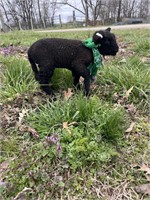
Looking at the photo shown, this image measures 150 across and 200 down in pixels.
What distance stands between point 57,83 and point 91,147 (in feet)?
3.67

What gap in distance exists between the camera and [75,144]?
180 centimetres

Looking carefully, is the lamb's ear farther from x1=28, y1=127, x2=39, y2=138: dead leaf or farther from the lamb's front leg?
x1=28, y1=127, x2=39, y2=138: dead leaf

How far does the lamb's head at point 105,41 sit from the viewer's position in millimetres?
2391

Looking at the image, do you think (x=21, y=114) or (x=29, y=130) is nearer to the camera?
(x=29, y=130)

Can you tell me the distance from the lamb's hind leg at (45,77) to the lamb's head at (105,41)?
550 millimetres

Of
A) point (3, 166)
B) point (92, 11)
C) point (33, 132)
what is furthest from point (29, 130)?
point (92, 11)

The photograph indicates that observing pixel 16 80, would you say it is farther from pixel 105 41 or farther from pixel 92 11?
pixel 92 11

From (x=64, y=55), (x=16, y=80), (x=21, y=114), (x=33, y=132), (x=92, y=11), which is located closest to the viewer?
(x=33, y=132)

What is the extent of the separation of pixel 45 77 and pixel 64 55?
290mm

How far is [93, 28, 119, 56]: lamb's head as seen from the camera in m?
2.39

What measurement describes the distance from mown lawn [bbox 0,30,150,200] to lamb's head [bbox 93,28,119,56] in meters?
0.35

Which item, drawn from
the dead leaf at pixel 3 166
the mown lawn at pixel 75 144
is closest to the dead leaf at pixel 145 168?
the mown lawn at pixel 75 144

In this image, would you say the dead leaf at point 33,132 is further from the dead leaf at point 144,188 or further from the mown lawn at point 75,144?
the dead leaf at point 144,188

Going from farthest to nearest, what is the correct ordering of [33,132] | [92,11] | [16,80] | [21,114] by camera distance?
[92,11], [16,80], [21,114], [33,132]
